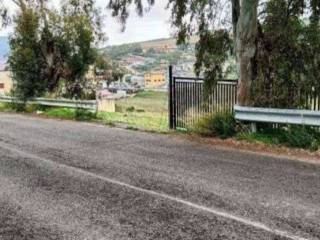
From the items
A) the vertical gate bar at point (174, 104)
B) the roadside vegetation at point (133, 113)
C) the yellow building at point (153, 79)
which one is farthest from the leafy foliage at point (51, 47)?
the vertical gate bar at point (174, 104)

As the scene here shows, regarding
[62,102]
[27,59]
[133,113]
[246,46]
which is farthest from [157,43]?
[246,46]

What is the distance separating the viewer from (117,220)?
6.51 m

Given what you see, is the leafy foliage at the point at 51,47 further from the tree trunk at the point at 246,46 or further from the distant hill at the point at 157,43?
the tree trunk at the point at 246,46

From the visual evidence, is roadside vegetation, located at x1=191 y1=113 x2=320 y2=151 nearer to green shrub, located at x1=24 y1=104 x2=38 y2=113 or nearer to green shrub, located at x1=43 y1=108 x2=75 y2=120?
green shrub, located at x1=43 y1=108 x2=75 y2=120

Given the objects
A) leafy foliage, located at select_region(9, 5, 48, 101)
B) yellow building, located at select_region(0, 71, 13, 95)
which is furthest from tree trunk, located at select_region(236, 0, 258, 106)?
yellow building, located at select_region(0, 71, 13, 95)

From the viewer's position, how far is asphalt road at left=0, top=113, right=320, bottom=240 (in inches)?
241

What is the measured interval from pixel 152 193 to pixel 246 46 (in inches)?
266

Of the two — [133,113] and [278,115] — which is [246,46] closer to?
[278,115]

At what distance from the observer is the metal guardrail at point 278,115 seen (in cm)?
1166

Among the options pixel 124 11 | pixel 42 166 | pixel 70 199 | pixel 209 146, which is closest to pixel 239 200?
pixel 70 199

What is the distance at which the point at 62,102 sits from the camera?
21391 millimetres

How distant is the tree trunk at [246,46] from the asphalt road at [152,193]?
199 cm

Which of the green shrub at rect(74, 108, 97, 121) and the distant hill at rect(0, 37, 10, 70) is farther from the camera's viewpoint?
the distant hill at rect(0, 37, 10, 70)

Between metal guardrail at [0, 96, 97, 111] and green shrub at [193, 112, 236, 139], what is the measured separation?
20.7 ft
